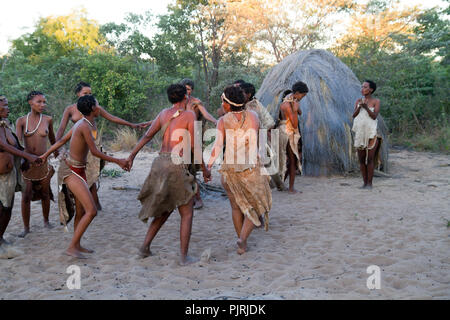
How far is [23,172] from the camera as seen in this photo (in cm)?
440

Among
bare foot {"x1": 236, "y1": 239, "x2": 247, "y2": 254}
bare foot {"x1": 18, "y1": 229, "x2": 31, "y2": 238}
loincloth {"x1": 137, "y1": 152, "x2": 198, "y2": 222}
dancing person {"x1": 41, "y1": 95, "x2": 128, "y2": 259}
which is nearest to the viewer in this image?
loincloth {"x1": 137, "y1": 152, "x2": 198, "y2": 222}

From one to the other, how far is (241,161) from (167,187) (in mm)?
788

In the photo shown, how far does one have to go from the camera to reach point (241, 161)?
12.3ft

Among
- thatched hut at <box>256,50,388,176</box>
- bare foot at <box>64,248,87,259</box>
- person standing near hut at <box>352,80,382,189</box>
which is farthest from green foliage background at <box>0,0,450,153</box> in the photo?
bare foot at <box>64,248,87,259</box>

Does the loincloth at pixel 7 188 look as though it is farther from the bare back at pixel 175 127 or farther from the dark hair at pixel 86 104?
the bare back at pixel 175 127

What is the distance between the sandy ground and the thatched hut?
191cm

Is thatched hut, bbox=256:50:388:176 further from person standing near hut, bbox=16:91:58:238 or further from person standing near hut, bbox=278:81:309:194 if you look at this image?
person standing near hut, bbox=16:91:58:238

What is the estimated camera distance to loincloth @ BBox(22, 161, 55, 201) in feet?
14.5

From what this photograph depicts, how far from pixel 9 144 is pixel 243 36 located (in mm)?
15358

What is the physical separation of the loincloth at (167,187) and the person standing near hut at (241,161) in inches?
18.7

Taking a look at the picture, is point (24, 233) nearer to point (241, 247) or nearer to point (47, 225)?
point (47, 225)

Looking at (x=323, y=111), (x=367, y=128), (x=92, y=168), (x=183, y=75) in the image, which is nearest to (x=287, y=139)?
(x=367, y=128)
